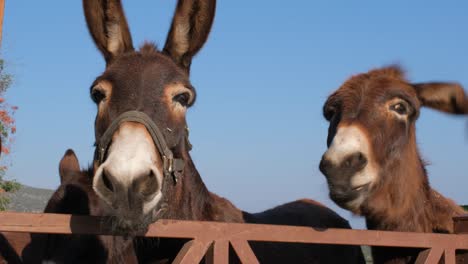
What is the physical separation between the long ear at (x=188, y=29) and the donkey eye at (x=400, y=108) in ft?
4.64

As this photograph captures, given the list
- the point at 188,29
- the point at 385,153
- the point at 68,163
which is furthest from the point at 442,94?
the point at 68,163

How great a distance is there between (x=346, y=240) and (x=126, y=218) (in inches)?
50.5

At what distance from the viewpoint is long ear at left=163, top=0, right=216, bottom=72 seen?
3.99 metres

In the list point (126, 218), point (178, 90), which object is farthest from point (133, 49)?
point (126, 218)

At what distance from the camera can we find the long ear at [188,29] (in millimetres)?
3986

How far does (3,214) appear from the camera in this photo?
2.69 m

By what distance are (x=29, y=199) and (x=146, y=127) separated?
1996 cm

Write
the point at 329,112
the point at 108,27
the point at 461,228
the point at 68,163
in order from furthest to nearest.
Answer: the point at 68,163 < the point at 329,112 < the point at 461,228 < the point at 108,27

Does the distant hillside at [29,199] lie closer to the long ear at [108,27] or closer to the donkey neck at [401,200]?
the long ear at [108,27]

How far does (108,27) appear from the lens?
158 inches

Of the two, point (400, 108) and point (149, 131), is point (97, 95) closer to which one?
point (149, 131)

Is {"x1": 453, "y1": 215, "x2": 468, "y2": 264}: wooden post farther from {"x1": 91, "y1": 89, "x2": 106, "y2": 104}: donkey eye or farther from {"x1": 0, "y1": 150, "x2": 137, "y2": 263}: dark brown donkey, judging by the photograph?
{"x1": 91, "y1": 89, "x2": 106, "y2": 104}: donkey eye

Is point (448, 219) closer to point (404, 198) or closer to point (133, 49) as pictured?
point (404, 198)

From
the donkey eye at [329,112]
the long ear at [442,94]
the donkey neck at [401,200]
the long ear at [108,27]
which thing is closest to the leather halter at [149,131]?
the long ear at [108,27]
